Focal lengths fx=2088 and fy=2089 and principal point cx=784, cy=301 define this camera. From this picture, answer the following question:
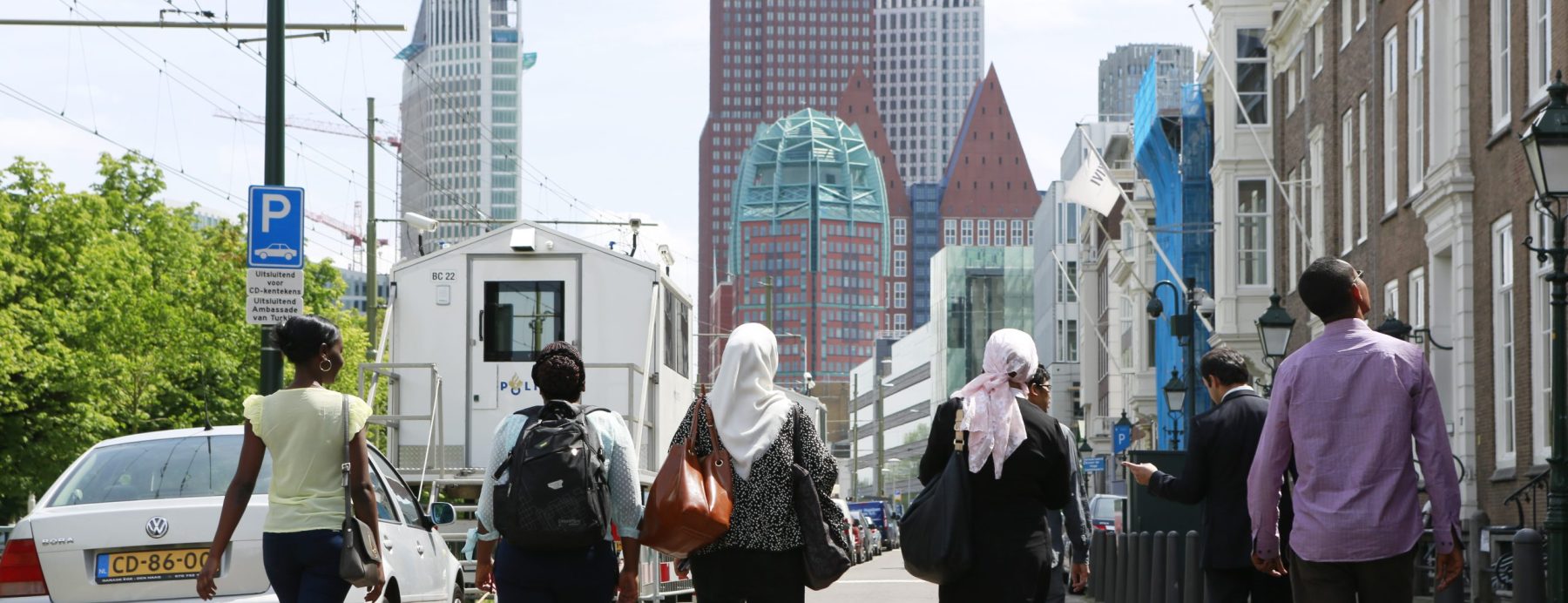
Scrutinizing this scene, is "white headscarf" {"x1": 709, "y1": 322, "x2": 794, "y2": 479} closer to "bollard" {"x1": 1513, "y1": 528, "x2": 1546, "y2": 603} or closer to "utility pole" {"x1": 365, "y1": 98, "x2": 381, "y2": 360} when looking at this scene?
"bollard" {"x1": 1513, "y1": 528, "x2": 1546, "y2": 603}

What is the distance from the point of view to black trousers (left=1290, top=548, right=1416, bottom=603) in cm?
621

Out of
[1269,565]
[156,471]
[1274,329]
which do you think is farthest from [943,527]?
[1274,329]

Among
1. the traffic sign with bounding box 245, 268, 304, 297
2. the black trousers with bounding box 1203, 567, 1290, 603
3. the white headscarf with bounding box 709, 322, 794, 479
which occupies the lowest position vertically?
the black trousers with bounding box 1203, 567, 1290, 603

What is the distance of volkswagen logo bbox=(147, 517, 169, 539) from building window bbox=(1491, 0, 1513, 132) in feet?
54.2

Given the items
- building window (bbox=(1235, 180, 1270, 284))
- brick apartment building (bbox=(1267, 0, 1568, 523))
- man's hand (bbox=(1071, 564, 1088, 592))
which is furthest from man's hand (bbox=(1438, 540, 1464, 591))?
building window (bbox=(1235, 180, 1270, 284))

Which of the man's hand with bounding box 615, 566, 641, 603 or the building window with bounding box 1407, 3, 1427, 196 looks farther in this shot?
the building window with bounding box 1407, 3, 1427, 196

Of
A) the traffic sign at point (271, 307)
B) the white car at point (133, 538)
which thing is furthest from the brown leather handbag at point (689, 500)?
the traffic sign at point (271, 307)

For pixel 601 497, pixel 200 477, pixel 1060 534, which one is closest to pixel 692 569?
pixel 601 497

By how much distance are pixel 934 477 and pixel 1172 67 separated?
51.6 meters

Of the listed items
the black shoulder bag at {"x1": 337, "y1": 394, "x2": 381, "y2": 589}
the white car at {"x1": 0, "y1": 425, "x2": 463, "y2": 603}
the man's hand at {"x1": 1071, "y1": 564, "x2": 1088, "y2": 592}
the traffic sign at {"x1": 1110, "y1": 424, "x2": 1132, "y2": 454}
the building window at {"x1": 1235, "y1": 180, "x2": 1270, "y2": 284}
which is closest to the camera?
the black shoulder bag at {"x1": 337, "y1": 394, "x2": 381, "y2": 589}

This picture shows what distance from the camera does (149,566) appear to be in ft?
29.6

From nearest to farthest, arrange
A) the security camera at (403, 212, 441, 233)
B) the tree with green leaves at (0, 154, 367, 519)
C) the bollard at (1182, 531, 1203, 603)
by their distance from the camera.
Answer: the bollard at (1182, 531, 1203, 603), the security camera at (403, 212, 441, 233), the tree with green leaves at (0, 154, 367, 519)

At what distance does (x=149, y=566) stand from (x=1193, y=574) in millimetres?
8231

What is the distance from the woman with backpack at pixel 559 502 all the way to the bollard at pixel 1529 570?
22.1 ft
